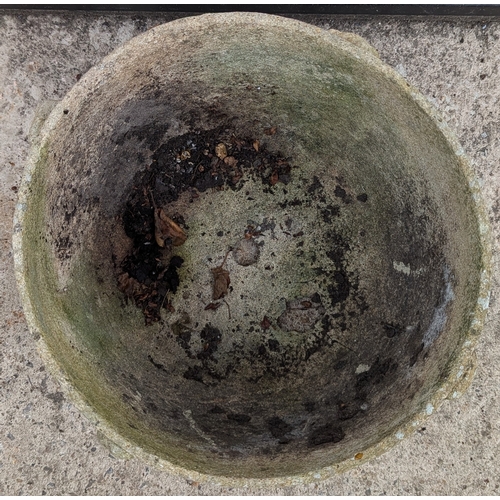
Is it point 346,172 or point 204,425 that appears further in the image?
point 346,172

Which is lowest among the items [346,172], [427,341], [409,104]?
[427,341]

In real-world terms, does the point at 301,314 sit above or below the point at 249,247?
below

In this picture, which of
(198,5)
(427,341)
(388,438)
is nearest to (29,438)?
(388,438)

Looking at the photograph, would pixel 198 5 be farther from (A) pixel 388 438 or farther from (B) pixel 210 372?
(A) pixel 388 438

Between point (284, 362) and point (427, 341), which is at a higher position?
point (427, 341)

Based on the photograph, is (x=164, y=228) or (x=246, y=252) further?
(x=246, y=252)

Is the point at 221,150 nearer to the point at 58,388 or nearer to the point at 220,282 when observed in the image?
the point at 220,282

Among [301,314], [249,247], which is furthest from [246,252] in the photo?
[301,314]
